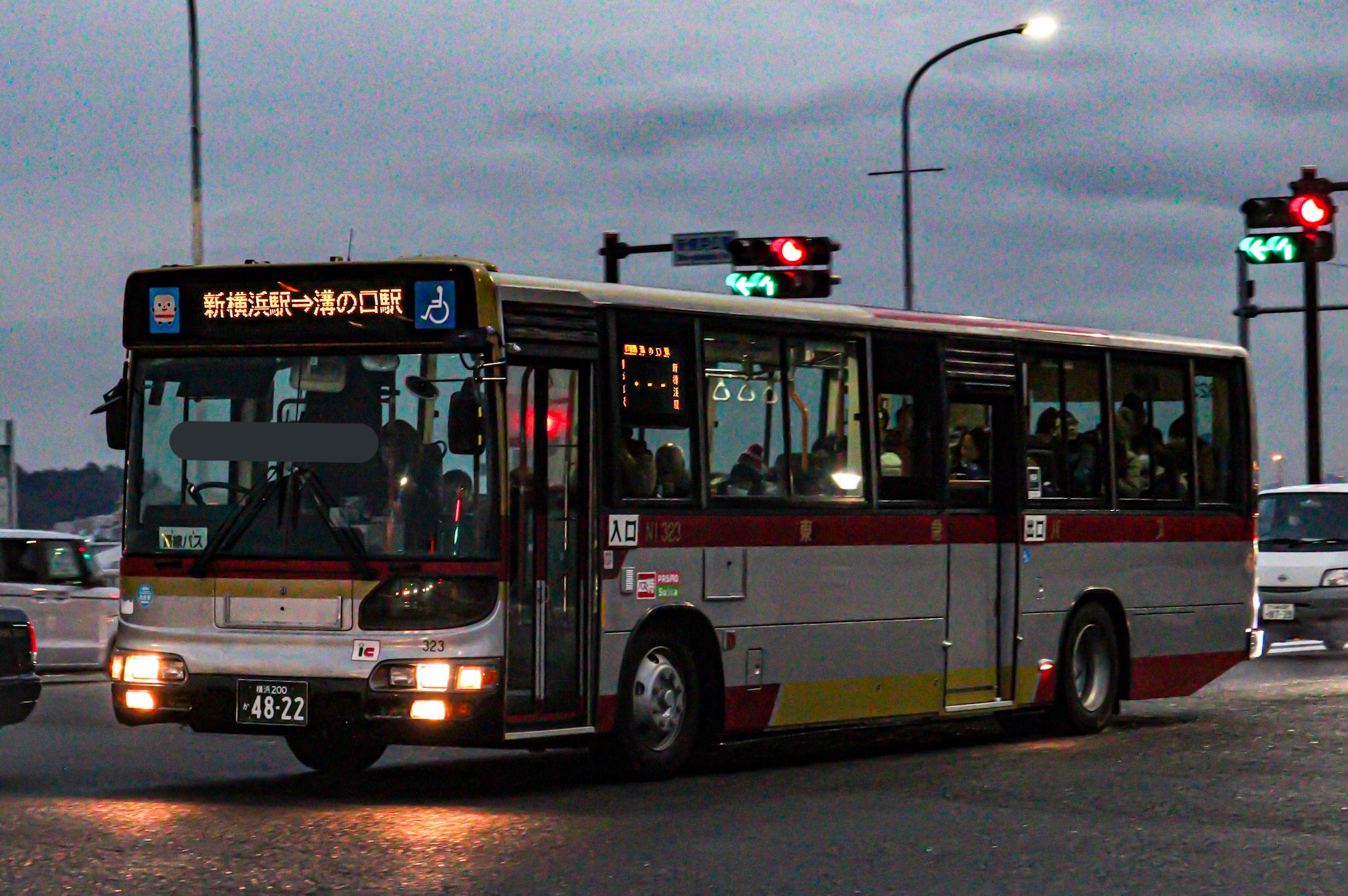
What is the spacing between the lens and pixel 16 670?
521 inches

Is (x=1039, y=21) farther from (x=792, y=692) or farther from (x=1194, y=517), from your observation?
(x=792, y=692)

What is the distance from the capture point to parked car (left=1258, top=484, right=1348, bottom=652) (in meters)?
26.2

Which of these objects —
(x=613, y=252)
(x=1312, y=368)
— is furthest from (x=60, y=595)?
(x=1312, y=368)

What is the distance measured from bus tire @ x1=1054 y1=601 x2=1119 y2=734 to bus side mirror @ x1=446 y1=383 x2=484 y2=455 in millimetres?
6241

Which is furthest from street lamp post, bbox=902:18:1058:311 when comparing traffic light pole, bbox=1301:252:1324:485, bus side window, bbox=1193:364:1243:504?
bus side window, bbox=1193:364:1243:504

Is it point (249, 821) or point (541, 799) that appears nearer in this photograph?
point (249, 821)

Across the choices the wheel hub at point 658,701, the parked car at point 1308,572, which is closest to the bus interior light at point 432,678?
the wheel hub at point 658,701

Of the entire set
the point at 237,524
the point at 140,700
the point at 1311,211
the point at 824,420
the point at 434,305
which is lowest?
the point at 140,700

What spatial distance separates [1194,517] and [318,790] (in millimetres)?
8159

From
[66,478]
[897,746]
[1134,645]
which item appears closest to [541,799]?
[897,746]

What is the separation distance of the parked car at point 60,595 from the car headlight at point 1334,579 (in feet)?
43.9

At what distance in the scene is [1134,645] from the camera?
1750 centimetres

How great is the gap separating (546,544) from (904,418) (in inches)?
143

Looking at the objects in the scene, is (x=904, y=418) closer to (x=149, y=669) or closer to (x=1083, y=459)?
(x=1083, y=459)
